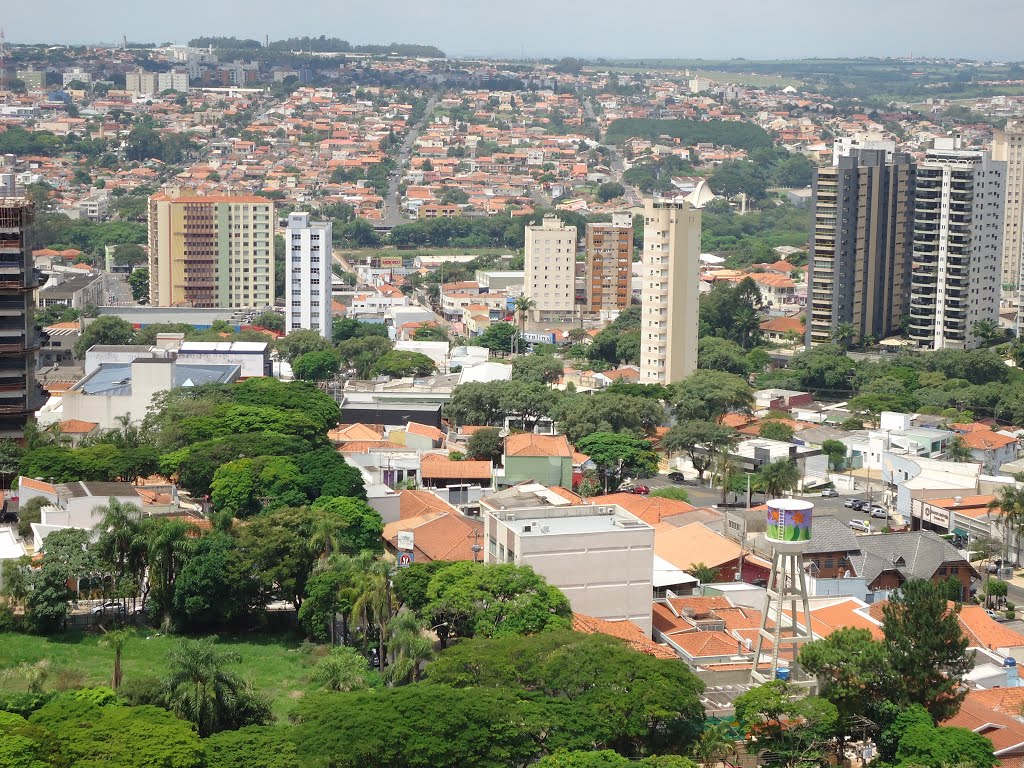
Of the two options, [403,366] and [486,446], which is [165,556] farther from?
[403,366]

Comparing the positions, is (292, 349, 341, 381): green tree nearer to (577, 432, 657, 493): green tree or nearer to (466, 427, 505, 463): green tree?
(466, 427, 505, 463): green tree

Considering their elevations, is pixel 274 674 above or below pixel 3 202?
below

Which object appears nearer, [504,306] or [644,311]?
[644,311]

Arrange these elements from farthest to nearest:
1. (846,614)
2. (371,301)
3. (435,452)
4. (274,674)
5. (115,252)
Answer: (115,252), (371,301), (435,452), (846,614), (274,674)

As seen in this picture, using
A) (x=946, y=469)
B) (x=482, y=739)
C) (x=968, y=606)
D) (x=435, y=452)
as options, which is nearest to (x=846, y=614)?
(x=968, y=606)

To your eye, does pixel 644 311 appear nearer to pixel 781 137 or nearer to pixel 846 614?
pixel 846 614

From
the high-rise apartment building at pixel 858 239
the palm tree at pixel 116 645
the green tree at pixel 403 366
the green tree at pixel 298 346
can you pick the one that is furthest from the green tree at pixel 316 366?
the palm tree at pixel 116 645

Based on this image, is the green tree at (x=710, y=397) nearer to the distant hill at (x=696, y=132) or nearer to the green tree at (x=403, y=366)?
the green tree at (x=403, y=366)

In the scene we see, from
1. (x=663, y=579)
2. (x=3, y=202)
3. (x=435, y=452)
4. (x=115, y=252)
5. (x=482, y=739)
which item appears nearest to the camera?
(x=482, y=739)
